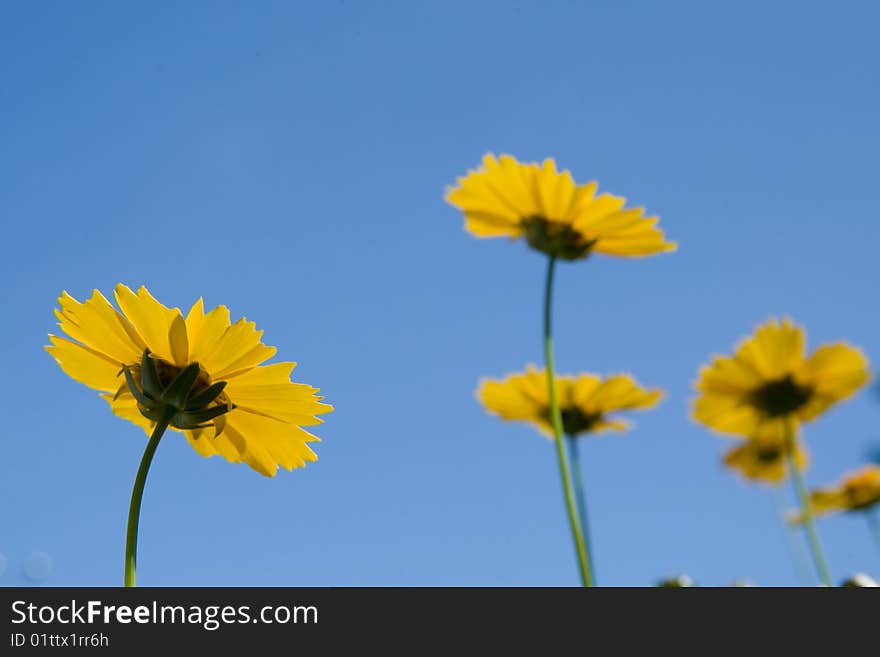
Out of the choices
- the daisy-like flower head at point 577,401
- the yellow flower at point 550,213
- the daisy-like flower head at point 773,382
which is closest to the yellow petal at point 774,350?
the daisy-like flower head at point 773,382

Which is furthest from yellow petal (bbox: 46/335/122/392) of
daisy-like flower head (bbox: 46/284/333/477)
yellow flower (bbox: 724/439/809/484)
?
yellow flower (bbox: 724/439/809/484)

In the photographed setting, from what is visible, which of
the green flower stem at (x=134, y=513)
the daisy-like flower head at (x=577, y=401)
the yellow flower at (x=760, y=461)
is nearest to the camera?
the green flower stem at (x=134, y=513)

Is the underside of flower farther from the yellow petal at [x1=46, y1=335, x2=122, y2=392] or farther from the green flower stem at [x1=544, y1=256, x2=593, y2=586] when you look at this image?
the green flower stem at [x1=544, y1=256, x2=593, y2=586]

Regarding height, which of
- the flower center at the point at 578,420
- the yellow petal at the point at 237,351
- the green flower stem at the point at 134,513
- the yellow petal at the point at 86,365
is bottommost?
the green flower stem at the point at 134,513

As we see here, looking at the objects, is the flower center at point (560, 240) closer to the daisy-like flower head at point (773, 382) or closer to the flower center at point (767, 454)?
the daisy-like flower head at point (773, 382)

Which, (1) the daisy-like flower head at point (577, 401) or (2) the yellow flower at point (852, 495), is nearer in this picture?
(1) the daisy-like flower head at point (577, 401)

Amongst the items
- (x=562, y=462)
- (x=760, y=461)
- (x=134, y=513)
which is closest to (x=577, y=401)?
(x=562, y=462)
